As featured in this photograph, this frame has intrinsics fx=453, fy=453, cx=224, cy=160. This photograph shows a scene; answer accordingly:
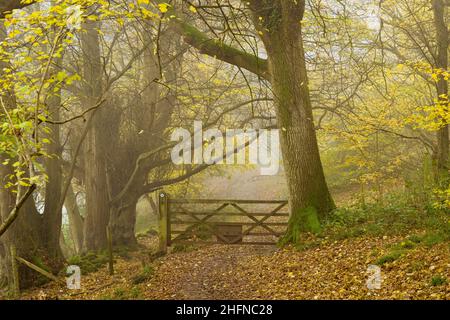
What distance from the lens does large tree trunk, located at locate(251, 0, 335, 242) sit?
10430 mm

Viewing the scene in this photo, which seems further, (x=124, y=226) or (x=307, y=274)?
(x=124, y=226)

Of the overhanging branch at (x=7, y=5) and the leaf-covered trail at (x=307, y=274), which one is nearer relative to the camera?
the leaf-covered trail at (x=307, y=274)

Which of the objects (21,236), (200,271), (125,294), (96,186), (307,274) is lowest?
(125,294)

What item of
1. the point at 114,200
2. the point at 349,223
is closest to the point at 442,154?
the point at 349,223

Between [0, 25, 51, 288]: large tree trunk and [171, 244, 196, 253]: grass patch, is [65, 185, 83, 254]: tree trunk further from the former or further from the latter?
[171, 244, 196, 253]: grass patch

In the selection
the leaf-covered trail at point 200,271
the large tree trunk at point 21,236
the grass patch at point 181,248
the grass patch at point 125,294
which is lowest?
the grass patch at point 125,294

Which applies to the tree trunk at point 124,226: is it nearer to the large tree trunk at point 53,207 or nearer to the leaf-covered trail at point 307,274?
the large tree trunk at point 53,207

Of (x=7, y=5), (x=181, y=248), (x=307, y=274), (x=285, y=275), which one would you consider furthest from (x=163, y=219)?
(x=7, y=5)

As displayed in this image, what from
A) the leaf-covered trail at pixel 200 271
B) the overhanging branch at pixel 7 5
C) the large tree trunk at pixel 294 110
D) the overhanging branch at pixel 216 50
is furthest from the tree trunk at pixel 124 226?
the overhanging branch at pixel 7 5

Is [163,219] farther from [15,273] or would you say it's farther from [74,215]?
[74,215]

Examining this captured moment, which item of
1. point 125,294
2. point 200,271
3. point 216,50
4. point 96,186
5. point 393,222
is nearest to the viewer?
point 125,294

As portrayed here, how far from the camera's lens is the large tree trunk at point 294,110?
1043 cm

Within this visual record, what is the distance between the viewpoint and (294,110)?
10.7 meters

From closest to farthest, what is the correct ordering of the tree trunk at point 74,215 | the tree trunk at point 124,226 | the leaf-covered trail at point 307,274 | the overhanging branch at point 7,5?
the leaf-covered trail at point 307,274, the overhanging branch at point 7,5, the tree trunk at point 124,226, the tree trunk at point 74,215
